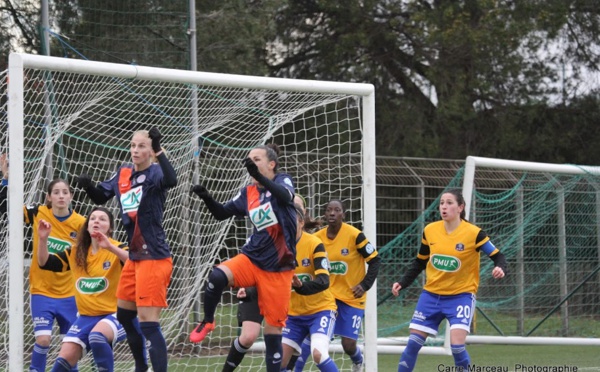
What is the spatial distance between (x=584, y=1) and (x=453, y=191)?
1352 centimetres

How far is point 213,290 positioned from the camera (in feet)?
23.9

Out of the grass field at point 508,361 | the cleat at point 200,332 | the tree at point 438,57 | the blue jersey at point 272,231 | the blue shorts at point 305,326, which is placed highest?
the tree at point 438,57

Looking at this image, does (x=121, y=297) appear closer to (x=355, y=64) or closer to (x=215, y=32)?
(x=215, y=32)

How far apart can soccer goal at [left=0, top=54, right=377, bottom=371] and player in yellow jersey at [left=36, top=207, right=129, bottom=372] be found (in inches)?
15.4

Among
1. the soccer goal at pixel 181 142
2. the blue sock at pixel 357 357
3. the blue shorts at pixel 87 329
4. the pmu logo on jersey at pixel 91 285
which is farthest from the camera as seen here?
the blue sock at pixel 357 357

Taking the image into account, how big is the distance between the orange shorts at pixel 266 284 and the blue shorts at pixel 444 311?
173cm

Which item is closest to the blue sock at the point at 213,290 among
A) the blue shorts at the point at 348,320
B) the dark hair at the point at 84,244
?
the dark hair at the point at 84,244

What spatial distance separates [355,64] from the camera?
21016mm

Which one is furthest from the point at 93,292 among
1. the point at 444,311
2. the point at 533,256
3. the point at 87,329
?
the point at 533,256

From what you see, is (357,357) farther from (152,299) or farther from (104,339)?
(152,299)

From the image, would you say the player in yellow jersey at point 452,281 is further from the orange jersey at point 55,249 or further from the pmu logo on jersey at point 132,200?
the orange jersey at point 55,249

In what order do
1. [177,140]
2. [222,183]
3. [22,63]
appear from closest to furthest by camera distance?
1. [22,63]
2. [177,140]
3. [222,183]

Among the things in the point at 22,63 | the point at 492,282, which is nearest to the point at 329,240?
the point at 22,63

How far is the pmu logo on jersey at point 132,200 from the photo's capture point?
7312 millimetres
